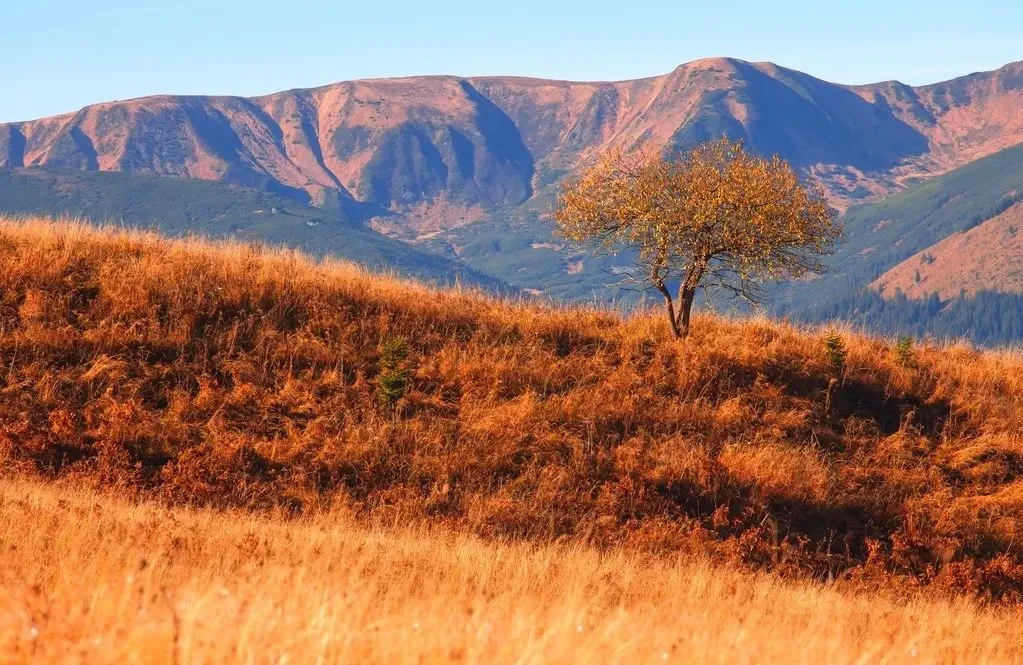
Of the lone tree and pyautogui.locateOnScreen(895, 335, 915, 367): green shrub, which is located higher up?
the lone tree

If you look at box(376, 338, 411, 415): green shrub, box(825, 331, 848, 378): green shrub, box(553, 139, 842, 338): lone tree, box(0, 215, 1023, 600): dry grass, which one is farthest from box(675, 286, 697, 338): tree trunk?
box(376, 338, 411, 415): green shrub

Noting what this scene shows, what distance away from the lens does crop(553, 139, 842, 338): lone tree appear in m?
24.0

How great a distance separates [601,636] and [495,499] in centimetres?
1066

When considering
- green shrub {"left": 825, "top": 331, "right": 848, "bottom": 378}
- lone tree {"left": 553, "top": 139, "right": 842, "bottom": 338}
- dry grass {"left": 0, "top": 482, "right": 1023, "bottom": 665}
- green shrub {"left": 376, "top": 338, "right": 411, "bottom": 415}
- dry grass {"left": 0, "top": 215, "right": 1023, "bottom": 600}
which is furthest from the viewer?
lone tree {"left": 553, "top": 139, "right": 842, "bottom": 338}

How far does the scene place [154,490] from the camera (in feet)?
50.8

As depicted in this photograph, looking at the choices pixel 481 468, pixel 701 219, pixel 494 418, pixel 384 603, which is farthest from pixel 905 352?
pixel 384 603

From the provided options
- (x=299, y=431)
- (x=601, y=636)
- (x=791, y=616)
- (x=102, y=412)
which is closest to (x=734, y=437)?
(x=299, y=431)

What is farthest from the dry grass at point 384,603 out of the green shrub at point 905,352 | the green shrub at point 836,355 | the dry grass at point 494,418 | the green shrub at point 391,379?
the green shrub at point 905,352

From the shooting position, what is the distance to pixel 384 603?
7.61 m

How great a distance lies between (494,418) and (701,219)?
752 cm

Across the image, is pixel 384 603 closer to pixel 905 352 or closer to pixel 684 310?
pixel 684 310

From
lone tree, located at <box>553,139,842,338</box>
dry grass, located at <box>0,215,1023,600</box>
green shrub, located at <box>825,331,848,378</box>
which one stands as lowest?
dry grass, located at <box>0,215,1023,600</box>

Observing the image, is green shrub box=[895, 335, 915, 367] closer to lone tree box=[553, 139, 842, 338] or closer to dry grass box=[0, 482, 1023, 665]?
lone tree box=[553, 139, 842, 338]

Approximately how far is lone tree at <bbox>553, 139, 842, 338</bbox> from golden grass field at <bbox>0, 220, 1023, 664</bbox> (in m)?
1.45
